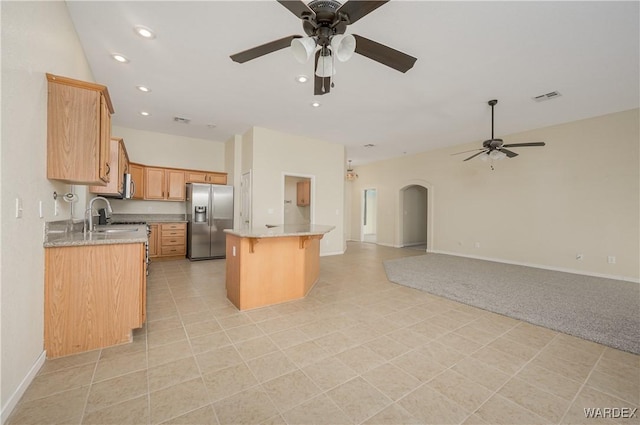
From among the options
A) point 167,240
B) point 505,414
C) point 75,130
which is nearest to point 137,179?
point 167,240

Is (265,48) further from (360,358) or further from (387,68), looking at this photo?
(360,358)

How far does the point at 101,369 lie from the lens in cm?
186

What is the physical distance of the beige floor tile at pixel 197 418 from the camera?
1.40 meters

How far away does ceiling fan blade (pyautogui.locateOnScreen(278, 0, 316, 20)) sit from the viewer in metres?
1.57

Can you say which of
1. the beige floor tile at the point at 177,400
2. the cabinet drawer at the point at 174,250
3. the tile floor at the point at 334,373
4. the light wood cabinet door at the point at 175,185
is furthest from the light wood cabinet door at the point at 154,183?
the beige floor tile at the point at 177,400

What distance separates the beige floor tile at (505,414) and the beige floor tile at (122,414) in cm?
195

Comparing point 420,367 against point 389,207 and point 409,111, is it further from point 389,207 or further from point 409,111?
point 389,207

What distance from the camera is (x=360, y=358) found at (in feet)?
6.73

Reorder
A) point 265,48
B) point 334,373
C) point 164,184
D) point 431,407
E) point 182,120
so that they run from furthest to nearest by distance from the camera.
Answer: point 164,184, point 182,120, point 265,48, point 334,373, point 431,407

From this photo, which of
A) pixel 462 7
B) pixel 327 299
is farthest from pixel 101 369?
pixel 462 7

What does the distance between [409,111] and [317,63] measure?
3006 millimetres

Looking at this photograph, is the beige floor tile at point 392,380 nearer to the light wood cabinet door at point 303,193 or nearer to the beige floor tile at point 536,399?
the beige floor tile at point 536,399

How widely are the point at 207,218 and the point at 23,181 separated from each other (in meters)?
4.29

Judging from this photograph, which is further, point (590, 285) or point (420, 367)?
point (590, 285)
